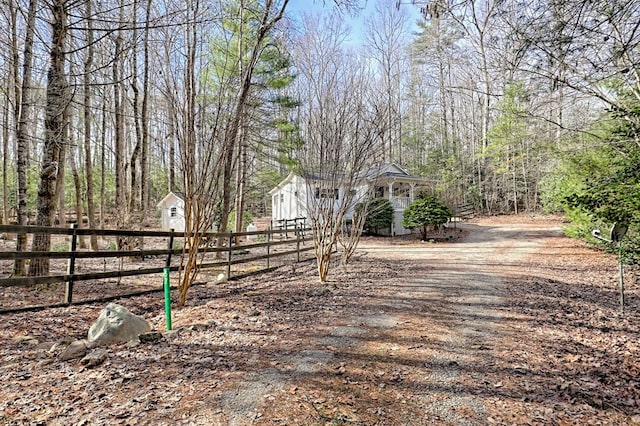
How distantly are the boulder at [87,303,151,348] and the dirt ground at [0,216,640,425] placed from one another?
0.52ft

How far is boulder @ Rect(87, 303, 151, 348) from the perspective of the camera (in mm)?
3648

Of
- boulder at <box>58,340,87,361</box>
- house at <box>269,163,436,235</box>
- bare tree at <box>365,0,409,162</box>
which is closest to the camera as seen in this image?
boulder at <box>58,340,87,361</box>

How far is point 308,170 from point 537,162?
71.8 feet

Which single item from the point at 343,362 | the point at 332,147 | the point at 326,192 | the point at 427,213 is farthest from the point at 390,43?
the point at 343,362

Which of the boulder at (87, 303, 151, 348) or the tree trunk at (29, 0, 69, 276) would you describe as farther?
the tree trunk at (29, 0, 69, 276)

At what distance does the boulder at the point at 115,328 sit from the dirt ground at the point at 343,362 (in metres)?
0.16

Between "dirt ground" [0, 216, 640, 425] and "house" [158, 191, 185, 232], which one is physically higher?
"house" [158, 191, 185, 232]

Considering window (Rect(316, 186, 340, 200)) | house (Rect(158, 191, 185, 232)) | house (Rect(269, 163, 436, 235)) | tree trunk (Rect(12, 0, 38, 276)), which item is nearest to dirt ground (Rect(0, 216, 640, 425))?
window (Rect(316, 186, 340, 200))

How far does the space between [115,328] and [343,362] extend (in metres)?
2.46

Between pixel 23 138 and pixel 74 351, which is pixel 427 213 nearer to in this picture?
pixel 23 138

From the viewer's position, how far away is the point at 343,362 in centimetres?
333

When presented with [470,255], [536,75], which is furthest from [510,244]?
[536,75]

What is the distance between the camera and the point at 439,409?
8.51 feet

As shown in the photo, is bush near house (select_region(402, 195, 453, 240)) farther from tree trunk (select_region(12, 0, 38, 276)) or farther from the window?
tree trunk (select_region(12, 0, 38, 276))
